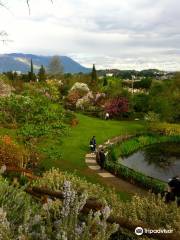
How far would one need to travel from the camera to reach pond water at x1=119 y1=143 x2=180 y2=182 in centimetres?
3319

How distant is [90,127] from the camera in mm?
51688

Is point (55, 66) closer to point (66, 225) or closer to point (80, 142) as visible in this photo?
point (80, 142)

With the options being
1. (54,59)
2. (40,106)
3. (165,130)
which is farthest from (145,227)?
(54,59)

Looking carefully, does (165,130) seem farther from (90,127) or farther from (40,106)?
(40,106)

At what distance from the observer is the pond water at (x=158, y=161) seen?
3319cm

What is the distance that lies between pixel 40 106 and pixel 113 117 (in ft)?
125

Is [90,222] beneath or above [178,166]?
above

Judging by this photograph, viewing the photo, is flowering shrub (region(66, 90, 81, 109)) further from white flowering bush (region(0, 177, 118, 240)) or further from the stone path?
white flowering bush (region(0, 177, 118, 240))

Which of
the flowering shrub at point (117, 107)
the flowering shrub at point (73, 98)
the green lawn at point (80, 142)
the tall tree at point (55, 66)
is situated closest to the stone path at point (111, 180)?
the green lawn at point (80, 142)

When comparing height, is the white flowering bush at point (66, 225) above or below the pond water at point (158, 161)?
above

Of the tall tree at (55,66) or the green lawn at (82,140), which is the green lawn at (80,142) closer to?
Answer: the green lawn at (82,140)

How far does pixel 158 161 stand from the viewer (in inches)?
1485

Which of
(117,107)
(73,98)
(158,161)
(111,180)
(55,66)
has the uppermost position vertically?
(55,66)

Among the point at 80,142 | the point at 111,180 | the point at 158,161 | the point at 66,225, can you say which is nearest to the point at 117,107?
the point at 80,142
